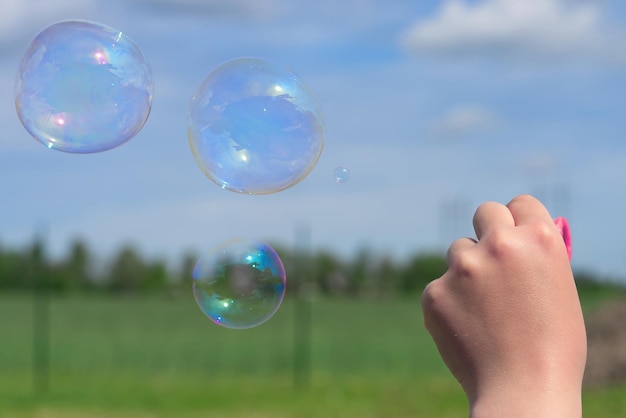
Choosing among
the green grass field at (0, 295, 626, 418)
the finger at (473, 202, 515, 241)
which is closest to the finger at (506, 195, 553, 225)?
the finger at (473, 202, 515, 241)

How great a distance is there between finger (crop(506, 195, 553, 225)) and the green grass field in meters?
9.00

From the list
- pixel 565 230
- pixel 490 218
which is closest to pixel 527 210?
pixel 490 218

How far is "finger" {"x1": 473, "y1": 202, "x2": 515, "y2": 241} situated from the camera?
1027 mm

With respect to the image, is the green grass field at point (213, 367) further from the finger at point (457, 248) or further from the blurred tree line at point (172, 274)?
the finger at point (457, 248)

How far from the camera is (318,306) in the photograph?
27.3m

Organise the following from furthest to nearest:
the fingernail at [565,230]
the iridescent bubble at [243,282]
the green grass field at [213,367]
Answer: the green grass field at [213,367]
the iridescent bubble at [243,282]
the fingernail at [565,230]

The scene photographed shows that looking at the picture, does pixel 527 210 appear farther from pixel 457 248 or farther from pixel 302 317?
pixel 302 317

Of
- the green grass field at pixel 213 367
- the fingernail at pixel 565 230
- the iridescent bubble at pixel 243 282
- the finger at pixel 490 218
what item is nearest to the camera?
the finger at pixel 490 218

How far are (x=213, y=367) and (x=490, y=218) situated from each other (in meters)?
15.0

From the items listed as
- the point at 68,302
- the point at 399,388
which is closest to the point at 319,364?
the point at 399,388

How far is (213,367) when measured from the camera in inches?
617

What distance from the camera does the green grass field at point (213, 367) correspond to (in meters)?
10.8

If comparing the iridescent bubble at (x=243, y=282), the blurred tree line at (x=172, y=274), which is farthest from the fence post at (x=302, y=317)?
the iridescent bubble at (x=243, y=282)

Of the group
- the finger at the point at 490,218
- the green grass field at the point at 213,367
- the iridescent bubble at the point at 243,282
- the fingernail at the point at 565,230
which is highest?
the green grass field at the point at 213,367
